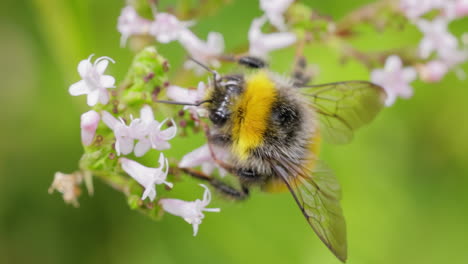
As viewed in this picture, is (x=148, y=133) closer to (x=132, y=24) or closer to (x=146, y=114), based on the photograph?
(x=146, y=114)

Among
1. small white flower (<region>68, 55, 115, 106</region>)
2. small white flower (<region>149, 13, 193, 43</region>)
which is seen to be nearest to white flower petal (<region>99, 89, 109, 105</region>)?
small white flower (<region>68, 55, 115, 106</region>)

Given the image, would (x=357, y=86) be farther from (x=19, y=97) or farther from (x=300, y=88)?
(x=19, y=97)

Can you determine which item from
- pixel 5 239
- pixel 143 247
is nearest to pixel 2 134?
pixel 5 239

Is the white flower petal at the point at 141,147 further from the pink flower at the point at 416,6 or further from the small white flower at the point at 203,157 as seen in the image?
the pink flower at the point at 416,6

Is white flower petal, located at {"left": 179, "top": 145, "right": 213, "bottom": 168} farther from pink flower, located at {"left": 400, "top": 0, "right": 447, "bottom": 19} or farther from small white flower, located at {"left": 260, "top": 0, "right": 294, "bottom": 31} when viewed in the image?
pink flower, located at {"left": 400, "top": 0, "right": 447, "bottom": 19}

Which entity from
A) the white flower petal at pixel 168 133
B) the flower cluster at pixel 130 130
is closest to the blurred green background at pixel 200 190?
the flower cluster at pixel 130 130

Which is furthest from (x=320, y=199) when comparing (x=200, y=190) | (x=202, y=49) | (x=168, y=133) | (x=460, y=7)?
(x=460, y=7)

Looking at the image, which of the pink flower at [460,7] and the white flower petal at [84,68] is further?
the pink flower at [460,7]
